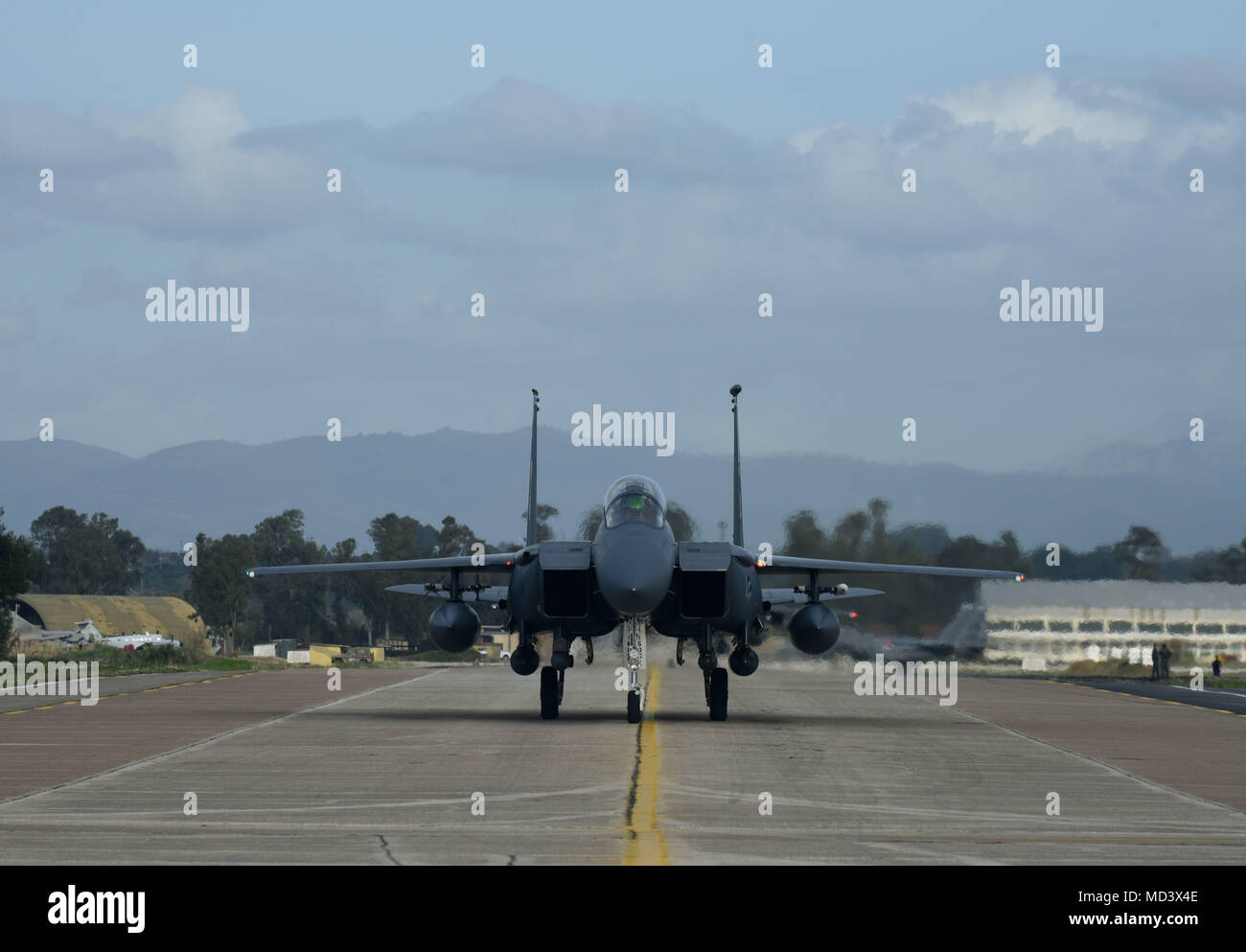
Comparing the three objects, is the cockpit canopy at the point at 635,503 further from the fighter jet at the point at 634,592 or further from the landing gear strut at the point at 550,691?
the landing gear strut at the point at 550,691

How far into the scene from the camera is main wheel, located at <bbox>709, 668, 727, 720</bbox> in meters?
26.8

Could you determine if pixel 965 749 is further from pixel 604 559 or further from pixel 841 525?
pixel 841 525

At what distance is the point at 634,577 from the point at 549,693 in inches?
173

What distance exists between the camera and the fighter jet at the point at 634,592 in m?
23.9

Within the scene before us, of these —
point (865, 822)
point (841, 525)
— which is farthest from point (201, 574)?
point (865, 822)

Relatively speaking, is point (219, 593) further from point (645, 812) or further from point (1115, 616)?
point (645, 812)

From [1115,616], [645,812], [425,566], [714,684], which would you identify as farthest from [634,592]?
[1115,616]

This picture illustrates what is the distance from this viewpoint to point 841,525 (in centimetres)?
4941

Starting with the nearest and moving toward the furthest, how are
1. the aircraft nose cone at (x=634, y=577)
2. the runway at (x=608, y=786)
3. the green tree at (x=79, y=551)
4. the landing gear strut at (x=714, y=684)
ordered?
the runway at (x=608, y=786) < the aircraft nose cone at (x=634, y=577) < the landing gear strut at (x=714, y=684) < the green tree at (x=79, y=551)

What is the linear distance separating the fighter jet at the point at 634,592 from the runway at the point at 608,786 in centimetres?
118

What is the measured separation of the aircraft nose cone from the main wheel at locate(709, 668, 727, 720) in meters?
3.46

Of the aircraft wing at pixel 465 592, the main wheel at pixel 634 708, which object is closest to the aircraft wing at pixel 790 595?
the main wheel at pixel 634 708

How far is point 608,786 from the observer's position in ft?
54.0
